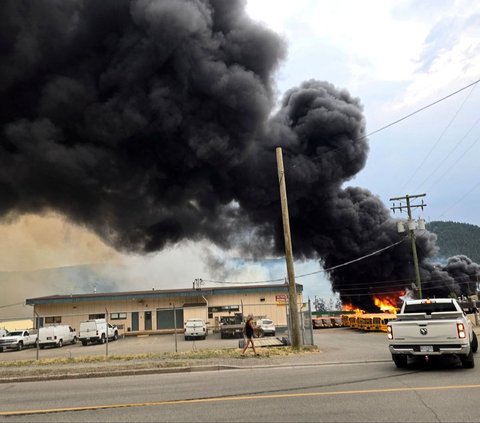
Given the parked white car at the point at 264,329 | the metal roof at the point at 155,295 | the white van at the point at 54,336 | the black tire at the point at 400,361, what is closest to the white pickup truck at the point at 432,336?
the black tire at the point at 400,361

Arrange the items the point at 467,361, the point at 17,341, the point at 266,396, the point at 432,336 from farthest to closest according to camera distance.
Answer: the point at 17,341 → the point at 467,361 → the point at 432,336 → the point at 266,396

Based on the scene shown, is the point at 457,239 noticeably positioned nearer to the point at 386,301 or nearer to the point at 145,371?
the point at 386,301

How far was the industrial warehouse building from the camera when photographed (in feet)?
125

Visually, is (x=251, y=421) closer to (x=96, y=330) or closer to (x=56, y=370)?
(x=56, y=370)

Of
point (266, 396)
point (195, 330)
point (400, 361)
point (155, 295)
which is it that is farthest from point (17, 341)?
point (266, 396)

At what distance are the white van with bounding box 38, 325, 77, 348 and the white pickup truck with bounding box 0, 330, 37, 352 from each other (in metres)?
1.57

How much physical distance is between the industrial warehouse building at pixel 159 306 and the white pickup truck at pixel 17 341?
26.7 ft

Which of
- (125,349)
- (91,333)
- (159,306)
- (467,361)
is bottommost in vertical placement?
(125,349)

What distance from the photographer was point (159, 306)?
128 ft

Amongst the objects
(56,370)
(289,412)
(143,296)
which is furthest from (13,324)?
(289,412)

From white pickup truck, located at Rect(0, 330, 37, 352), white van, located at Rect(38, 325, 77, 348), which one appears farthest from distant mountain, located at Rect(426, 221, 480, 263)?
white pickup truck, located at Rect(0, 330, 37, 352)

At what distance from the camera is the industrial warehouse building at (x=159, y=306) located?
125 feet

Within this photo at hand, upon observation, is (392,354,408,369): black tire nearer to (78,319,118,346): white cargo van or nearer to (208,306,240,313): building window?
(78,319,118,346): white cargo van

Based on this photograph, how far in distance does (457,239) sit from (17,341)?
151 meters
